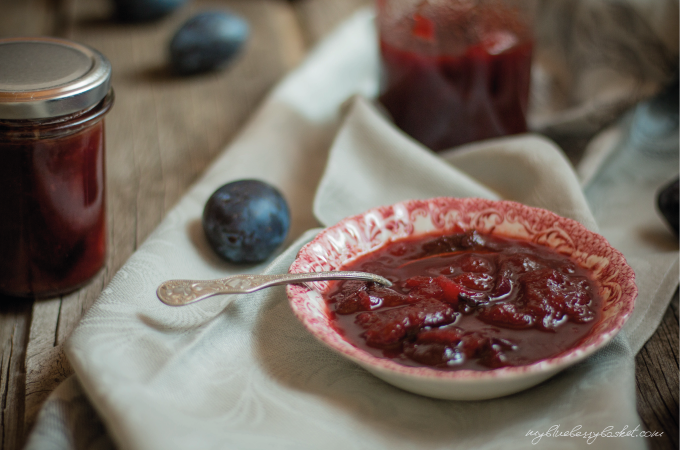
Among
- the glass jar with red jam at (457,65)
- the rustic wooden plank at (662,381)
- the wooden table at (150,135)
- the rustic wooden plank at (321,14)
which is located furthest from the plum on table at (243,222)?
the rustic wooden plank at (321,14)

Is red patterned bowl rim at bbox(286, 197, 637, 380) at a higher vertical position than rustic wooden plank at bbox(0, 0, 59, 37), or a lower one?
higher

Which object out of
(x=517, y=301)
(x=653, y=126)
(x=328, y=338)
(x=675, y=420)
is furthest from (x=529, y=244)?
(x=653, y=126)

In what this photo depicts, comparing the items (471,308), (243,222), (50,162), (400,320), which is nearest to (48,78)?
(50,162)

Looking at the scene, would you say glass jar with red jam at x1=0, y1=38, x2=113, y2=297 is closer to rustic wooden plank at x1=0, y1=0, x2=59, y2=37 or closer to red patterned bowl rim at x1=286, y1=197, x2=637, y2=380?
red patterned bowl rim at x1=286, y1=197, x2=637, y2=380

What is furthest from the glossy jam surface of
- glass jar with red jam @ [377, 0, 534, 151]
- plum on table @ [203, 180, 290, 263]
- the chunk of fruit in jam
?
glass jar with red jam @ [377, 0, 534, 151]

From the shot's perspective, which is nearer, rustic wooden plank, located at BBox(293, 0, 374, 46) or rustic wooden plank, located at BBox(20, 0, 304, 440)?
rustic wooden plank, located at BBox(20, 0, 304, 440)

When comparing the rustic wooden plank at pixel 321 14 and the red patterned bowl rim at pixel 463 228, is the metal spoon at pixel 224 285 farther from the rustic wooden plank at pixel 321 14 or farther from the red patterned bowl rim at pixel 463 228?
the rustic wooden plank at pixel 321 14
